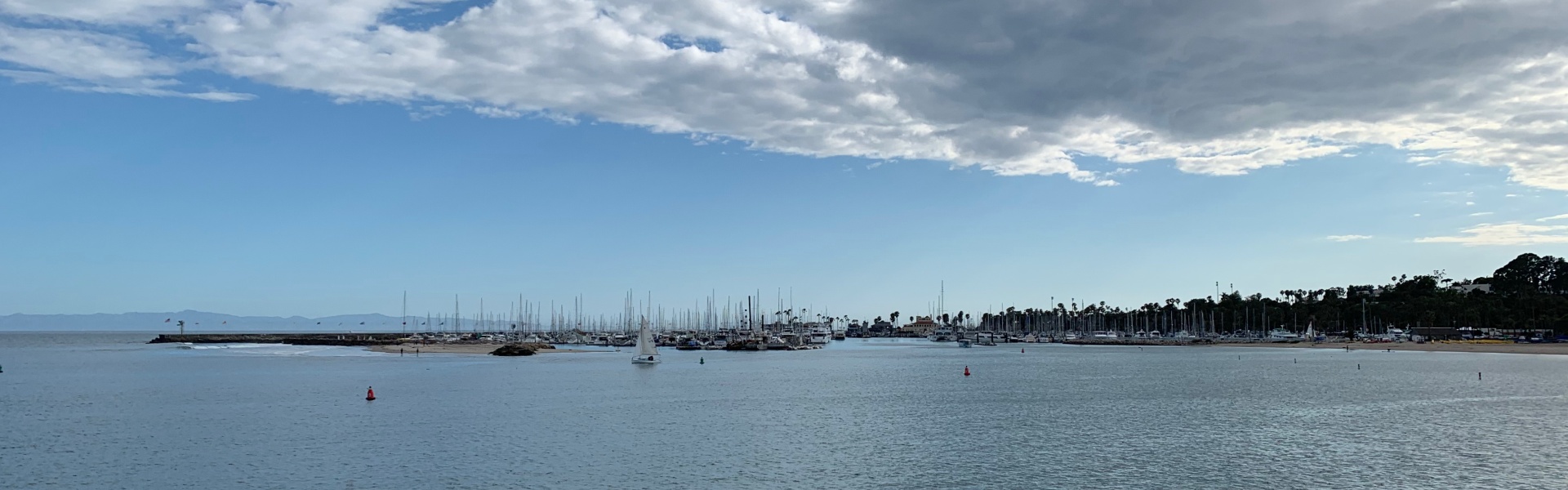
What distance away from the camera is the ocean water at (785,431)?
1423 inches

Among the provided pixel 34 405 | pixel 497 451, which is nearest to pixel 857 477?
pixel 497 451

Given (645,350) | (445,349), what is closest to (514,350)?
(445,349)

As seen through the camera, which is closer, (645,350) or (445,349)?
(645,350)

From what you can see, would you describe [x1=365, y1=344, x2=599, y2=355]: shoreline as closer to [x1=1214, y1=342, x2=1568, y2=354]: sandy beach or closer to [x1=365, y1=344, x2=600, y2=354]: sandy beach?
[x1=365, y1=344, x2=600, y2=354]: sandy beach

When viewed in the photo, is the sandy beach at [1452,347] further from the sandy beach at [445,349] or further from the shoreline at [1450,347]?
the sandy beach at [445,349]

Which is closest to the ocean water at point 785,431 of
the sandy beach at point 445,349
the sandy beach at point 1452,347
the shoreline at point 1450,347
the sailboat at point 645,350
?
the sailboat at point 645,350

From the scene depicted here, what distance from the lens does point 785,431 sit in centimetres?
4941

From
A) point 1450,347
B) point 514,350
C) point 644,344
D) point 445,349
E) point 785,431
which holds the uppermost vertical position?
point 644,344

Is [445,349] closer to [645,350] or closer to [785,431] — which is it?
[645,350]

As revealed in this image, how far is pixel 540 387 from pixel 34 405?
31.1 meters

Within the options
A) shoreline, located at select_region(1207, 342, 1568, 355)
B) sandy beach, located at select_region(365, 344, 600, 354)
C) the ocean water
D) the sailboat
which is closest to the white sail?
the sailboat

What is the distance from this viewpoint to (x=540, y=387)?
258 feet

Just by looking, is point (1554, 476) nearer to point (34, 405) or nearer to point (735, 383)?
point (735, 383)

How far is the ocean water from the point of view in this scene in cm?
3616
